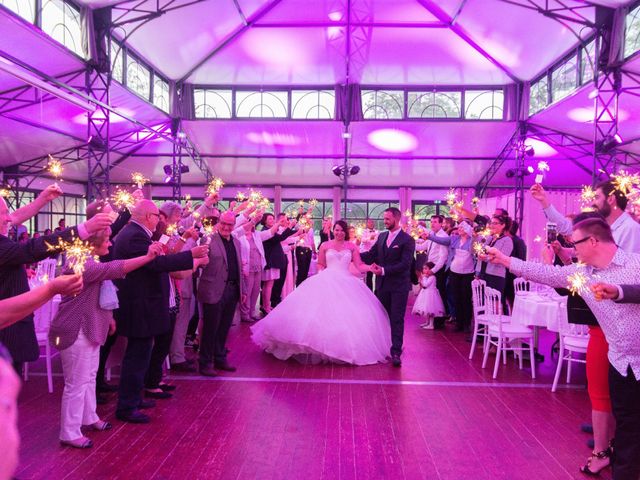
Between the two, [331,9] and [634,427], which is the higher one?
[331,9]

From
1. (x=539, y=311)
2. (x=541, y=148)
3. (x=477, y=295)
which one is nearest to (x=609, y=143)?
(x=477, y=295)

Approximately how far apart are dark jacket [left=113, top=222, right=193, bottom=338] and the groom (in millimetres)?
2506

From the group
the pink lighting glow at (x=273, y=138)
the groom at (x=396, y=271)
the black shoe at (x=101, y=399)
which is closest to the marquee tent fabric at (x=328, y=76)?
the pink lighting glow at (x=273, y=138)

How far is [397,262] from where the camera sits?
5781 mm

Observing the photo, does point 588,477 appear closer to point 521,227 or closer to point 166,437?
point 166,437

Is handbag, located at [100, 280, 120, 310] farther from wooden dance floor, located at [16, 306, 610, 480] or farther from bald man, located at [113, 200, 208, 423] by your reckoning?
wooden dance floor, located at [16, 306, 610, 480]

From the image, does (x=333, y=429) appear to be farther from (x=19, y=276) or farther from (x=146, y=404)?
(x=19, y=276)

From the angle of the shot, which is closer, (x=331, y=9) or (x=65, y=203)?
(x=331, y=9)

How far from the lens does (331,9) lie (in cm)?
1287

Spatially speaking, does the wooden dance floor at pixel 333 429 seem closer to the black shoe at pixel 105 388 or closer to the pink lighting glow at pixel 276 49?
the black shoe at pixel 105 388

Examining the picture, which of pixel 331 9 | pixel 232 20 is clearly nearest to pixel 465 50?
pixel 331 9

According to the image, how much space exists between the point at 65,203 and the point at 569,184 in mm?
16520

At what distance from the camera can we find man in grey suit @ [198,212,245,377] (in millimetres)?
5078

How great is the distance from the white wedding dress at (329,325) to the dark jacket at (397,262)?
0.36 m
